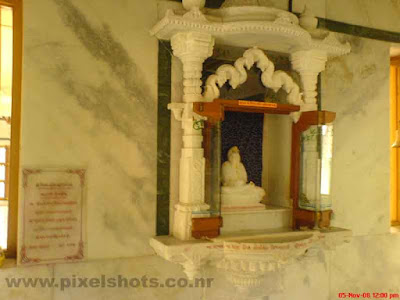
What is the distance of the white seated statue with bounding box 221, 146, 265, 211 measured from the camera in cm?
267

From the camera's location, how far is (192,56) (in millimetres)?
2355

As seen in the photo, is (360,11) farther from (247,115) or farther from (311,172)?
(311,172)

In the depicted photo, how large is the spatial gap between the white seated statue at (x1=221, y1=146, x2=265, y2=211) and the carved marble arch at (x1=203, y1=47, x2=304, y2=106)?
0.49m

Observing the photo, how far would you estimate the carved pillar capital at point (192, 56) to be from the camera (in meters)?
2.34

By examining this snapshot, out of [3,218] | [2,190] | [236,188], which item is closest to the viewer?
[236,188]

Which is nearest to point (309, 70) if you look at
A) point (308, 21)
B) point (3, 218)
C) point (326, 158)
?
point (308, 21)

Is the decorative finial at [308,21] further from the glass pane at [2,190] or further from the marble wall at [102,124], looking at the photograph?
the glass pane at [2,190]

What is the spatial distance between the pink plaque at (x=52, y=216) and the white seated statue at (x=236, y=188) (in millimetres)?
921

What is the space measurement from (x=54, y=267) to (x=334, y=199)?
197 centimetres

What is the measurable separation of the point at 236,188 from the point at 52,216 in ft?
3.78

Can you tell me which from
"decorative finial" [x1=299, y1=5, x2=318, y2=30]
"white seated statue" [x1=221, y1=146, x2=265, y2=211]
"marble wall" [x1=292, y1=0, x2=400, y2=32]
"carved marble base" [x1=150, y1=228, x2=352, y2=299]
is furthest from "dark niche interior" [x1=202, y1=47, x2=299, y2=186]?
"carved marble base" [x1=150, y1=228, x2=352, y2=299]

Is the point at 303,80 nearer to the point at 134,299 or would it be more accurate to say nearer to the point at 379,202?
the point at 379,202

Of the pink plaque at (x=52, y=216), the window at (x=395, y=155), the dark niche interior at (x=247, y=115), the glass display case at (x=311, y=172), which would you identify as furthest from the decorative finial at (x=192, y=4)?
the window at (x=395, y=155)

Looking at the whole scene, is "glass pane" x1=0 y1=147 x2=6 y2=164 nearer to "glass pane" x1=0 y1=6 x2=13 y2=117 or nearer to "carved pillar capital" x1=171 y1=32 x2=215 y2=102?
"glass pane" x1=0 y1=6 x2=13 y2=117
